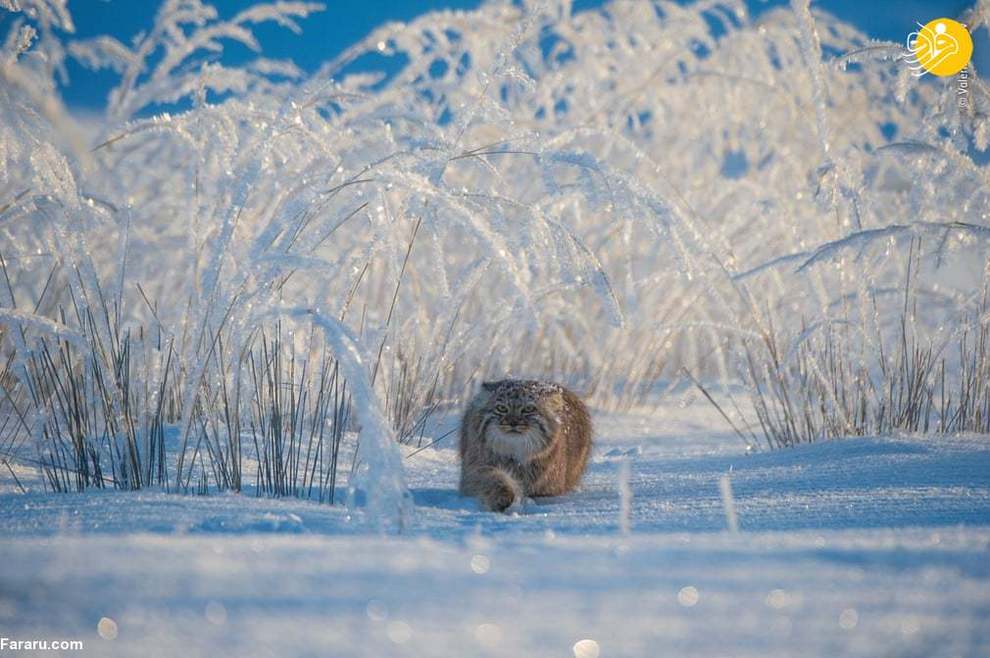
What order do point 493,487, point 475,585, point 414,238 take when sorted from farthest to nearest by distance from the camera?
point 414,238 < point 493,487 < point 475,585

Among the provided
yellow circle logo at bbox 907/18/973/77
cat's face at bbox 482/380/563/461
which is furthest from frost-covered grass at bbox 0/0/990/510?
cat's face at bbox 482/380/563/461

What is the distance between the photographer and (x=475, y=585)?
1.27 metres

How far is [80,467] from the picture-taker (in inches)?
92.7

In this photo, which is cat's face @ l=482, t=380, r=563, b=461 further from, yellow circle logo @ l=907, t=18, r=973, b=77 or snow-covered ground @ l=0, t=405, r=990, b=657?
yellow circle logo @ l=907, t=18, r=973, b=77

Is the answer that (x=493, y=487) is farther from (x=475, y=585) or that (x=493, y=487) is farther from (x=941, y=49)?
(x=941, y=49)

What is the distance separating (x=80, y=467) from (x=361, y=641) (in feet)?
5.26

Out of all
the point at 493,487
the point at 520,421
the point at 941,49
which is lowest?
the point at 493,487

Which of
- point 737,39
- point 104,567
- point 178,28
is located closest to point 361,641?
point 104,567

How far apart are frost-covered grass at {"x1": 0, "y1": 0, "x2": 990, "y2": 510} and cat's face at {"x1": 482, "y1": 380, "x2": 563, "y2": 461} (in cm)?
44

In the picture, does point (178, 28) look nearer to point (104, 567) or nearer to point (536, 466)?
point (536, 466)

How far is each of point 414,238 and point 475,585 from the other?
2823 millimetres

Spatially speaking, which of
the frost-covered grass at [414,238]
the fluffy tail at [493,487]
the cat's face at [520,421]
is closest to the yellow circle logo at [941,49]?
the frost-covered grass at [414,238]

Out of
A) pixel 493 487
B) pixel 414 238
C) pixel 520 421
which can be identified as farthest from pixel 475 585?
pixel 414 238

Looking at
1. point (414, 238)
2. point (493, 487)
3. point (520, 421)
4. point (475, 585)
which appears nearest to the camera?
point (475, 585)
